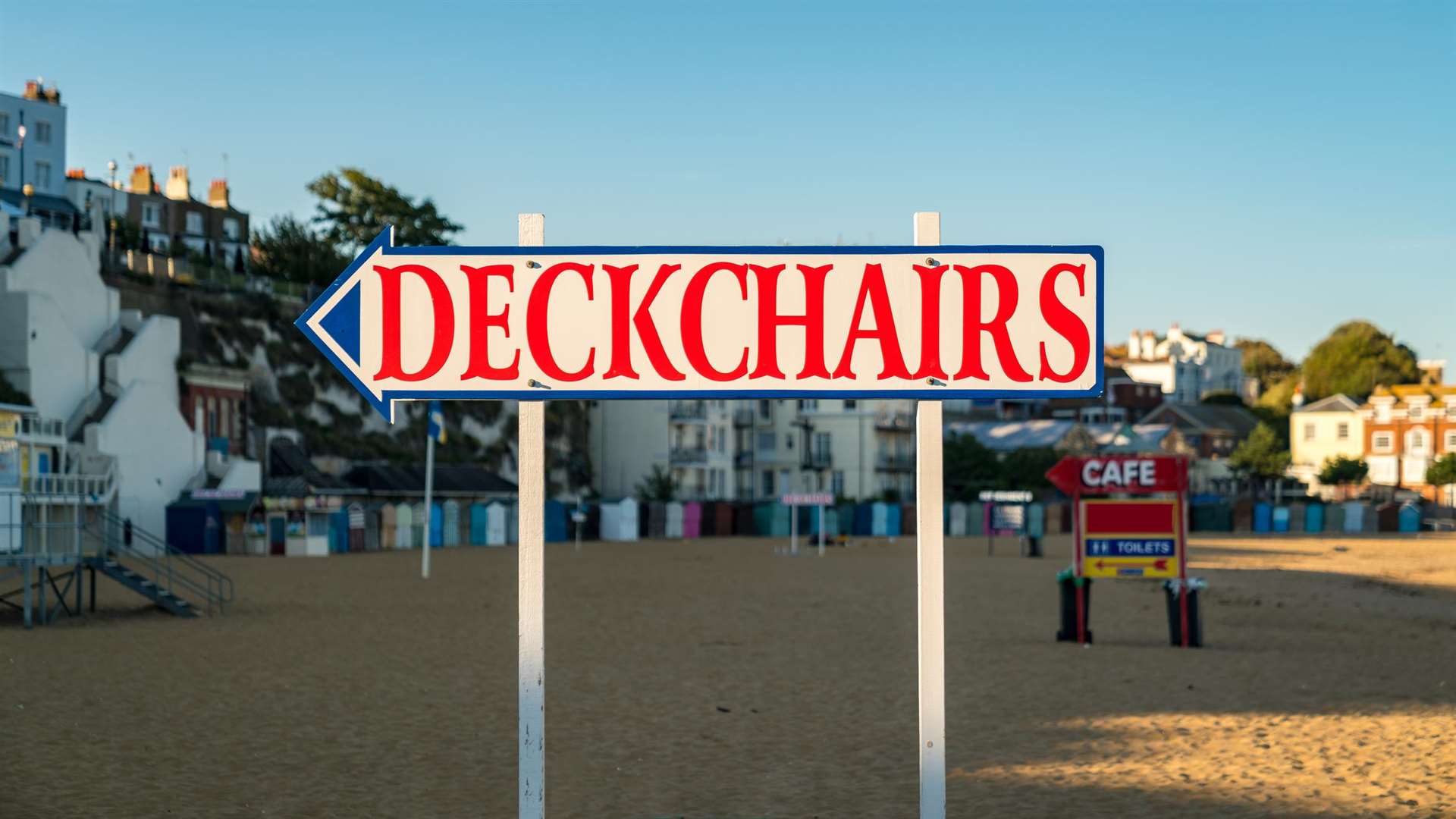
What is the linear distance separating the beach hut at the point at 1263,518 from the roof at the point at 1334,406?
147 feet

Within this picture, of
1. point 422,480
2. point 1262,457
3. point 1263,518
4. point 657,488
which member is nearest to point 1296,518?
point 1263,518

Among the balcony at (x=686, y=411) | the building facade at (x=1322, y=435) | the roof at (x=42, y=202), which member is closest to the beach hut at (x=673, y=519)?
the balcony at (x=686, y=411)

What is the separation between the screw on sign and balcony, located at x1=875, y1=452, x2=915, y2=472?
311 feet

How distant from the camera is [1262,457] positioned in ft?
375

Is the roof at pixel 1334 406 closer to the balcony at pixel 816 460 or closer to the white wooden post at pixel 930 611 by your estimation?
the balcony at pixel 816 460

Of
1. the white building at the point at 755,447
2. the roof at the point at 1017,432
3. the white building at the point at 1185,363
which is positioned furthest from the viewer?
the white building at the point at 1185,363

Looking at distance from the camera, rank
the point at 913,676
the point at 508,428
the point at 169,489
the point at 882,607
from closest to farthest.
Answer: the point at 913,676
the point at 882,607
the point at 169,489
the point at 508,428

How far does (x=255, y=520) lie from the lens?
5216 cm

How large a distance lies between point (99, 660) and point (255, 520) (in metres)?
34.0

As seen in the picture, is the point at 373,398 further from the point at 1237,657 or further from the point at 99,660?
the point at 1237,657

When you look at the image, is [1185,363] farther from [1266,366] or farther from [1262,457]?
[1262,457]

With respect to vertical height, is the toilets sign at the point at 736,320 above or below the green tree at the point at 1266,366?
below

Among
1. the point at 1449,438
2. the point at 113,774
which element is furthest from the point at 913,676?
the point at 1449,438

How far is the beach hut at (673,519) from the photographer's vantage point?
7412 centimetres
